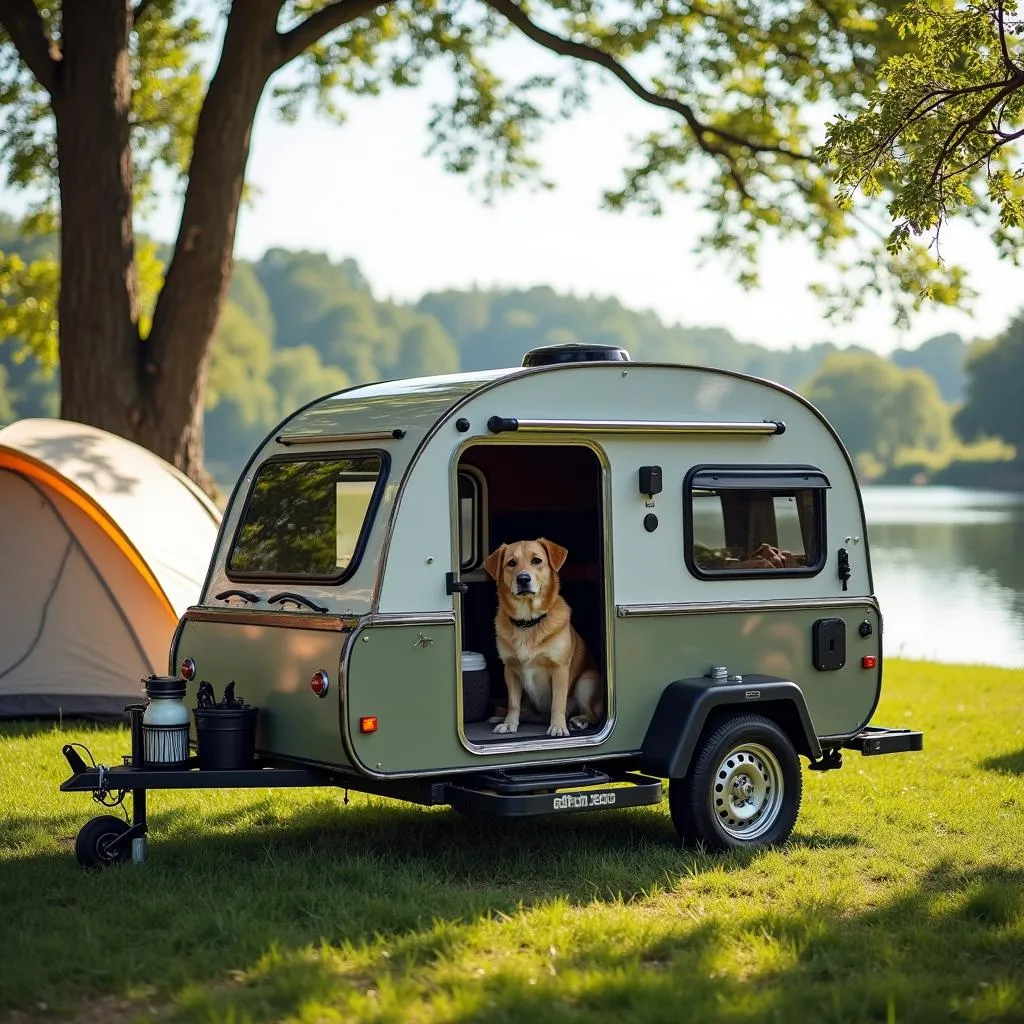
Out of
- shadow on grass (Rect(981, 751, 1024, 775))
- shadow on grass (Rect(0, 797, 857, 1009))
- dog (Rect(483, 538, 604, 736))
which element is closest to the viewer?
shadow on grass (Rect(0, 797, 857, 1009))

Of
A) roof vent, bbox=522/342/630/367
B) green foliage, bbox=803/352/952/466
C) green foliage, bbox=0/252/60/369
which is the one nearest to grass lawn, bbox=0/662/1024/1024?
roof vent, bbox=522/342/630/367

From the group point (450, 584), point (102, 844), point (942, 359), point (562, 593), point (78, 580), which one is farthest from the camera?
point (942, 359)

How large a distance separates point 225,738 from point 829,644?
3439mm

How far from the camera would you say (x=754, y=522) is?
28.5ft

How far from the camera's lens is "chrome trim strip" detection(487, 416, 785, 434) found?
25.0 ft

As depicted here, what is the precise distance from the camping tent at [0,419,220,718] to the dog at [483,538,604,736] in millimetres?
4667

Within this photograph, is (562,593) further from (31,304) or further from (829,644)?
(31,304)

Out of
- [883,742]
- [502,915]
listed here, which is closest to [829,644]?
[883,742]

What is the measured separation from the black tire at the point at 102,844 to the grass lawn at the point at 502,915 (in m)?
0.13

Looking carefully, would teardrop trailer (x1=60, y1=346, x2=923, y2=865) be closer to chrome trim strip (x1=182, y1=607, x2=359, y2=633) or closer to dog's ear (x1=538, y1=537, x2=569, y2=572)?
chrome trim strip (x1=182, y1=607, x2=359, y2=633)

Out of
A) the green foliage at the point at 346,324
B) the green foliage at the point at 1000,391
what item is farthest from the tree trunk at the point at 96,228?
the green foliage at the point at 346,324

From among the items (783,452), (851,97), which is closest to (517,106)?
(851,97)

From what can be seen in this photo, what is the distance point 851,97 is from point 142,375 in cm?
808

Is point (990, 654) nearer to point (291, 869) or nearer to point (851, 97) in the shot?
point (851, 97)
